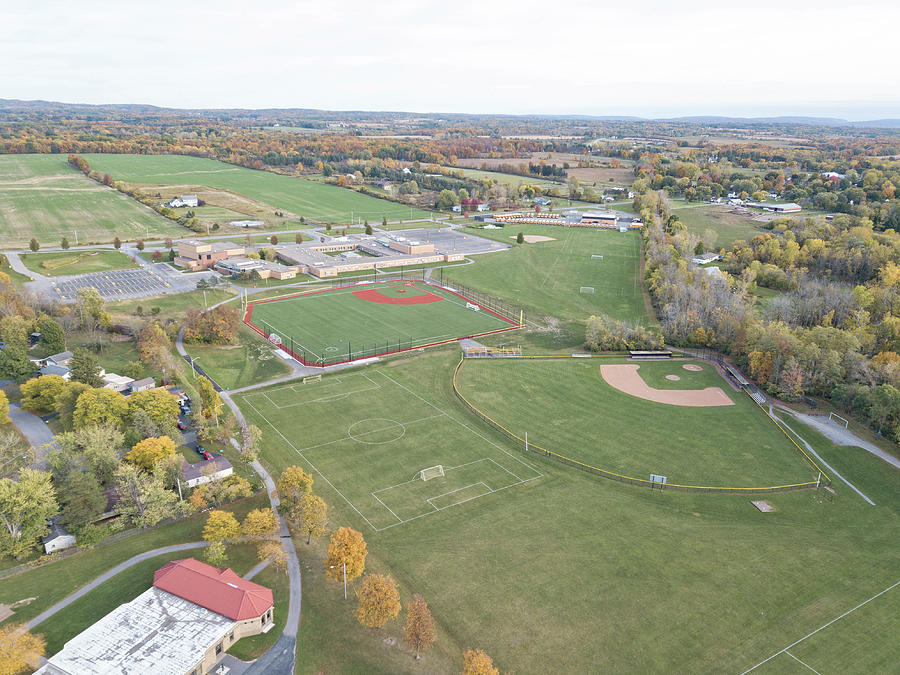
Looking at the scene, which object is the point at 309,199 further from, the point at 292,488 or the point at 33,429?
the point at 292,488

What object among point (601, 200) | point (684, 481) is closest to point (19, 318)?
point (684, 481)

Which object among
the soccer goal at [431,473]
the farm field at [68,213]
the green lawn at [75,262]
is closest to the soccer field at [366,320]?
the soccer goal at [431,473]

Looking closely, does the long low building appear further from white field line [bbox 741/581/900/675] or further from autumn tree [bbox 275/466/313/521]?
white field line [bbox 741/581/900/675]

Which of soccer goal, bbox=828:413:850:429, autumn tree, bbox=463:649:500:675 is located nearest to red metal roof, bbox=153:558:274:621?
autumn tree, bbox=463:649:500:675

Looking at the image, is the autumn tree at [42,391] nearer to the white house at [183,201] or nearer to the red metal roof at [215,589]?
the red metal roof at [215,589]

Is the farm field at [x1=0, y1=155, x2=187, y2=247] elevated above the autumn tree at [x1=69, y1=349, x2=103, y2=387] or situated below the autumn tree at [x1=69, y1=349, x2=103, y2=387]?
above

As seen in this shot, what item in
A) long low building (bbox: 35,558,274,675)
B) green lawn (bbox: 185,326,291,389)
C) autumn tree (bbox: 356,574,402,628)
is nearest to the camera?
long low building (bbox: 35,558,274,675)
